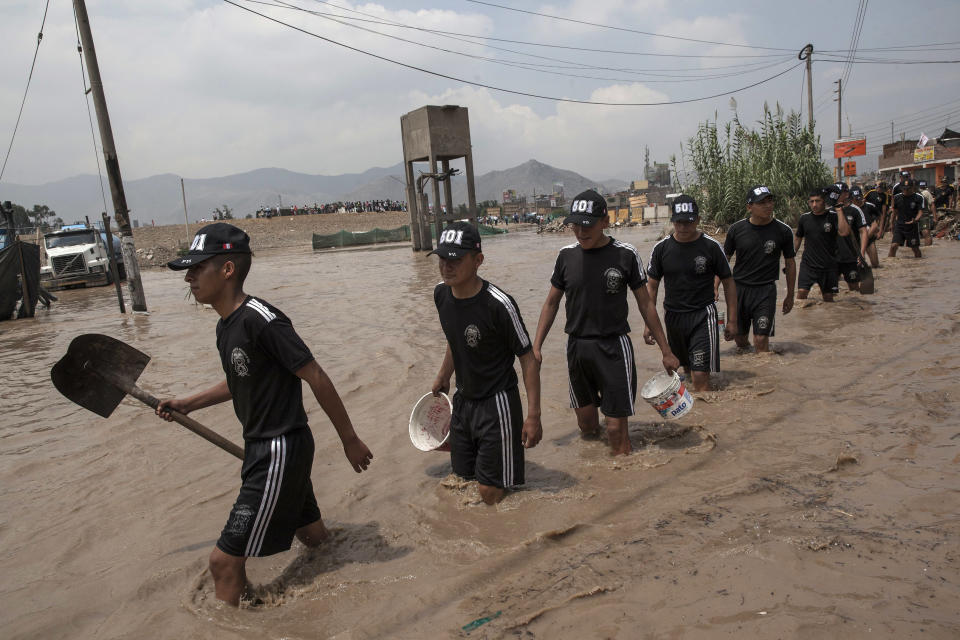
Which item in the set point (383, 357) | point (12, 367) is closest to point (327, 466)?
point (383, 357)

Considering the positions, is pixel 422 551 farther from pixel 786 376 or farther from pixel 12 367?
pixel 12 367

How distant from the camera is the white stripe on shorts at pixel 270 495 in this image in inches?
121

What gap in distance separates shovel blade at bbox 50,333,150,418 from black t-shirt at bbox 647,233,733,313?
4138 millimetres

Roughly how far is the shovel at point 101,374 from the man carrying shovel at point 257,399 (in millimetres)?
462

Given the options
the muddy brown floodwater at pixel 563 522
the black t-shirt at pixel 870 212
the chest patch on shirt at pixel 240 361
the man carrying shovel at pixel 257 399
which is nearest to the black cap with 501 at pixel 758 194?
the muddy brown floodwater at pixel 563 522

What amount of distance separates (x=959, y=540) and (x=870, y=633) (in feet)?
3.23

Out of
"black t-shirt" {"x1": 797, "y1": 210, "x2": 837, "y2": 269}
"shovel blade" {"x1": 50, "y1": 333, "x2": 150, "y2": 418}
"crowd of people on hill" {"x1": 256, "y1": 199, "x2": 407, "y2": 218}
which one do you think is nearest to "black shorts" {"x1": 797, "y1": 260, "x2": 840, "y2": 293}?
"black t-shirt" {"x1": 797, "y1": 210, "x2": 837, "y2": 269}

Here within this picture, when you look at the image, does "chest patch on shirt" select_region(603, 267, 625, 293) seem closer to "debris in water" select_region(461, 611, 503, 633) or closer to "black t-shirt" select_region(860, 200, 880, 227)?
"debris in water" select_region(461, 611, 503, 633)

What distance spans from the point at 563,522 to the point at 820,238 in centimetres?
703

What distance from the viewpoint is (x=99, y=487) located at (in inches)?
197

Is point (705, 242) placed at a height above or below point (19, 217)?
below

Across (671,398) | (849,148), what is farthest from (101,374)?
(849,148)

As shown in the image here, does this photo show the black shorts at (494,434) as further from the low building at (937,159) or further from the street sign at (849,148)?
the low building at (937,159)

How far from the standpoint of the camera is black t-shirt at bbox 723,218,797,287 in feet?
22.7
